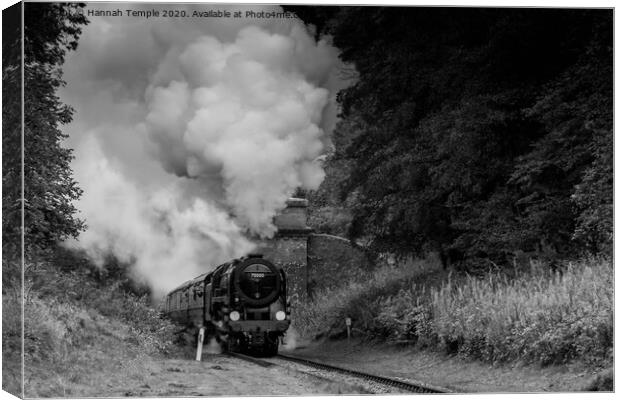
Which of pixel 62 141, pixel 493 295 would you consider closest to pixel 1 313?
pixel 62 141

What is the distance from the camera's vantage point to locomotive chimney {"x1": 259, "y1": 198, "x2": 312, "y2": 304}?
15047 millimetres

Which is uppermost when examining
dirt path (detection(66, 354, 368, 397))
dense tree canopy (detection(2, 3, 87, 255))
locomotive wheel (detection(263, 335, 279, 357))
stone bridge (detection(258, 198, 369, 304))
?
dense tree canopy (detection(2, 3, 87, 255))

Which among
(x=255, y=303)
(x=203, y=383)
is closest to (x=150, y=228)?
(x=203, y=383)

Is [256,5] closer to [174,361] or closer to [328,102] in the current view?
[328,102]

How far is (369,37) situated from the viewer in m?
13.7

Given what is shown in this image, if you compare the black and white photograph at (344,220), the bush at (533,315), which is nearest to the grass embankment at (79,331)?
the black and white photograph at (344,220)

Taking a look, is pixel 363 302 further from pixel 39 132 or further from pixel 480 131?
pixel 39 132

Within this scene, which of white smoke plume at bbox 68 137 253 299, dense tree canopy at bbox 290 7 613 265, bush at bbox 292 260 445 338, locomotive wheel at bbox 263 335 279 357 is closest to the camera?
white smoke plume at bbox 68 137 253 299

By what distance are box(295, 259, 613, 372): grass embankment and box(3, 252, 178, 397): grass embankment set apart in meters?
3.29

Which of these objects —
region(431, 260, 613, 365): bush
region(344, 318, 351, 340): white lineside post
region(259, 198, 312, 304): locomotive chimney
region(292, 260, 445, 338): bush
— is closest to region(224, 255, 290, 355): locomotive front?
region(259, 198, 312, 304): locomotive chimney

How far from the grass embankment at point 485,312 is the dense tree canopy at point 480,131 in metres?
0.60

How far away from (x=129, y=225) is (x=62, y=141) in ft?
5.52

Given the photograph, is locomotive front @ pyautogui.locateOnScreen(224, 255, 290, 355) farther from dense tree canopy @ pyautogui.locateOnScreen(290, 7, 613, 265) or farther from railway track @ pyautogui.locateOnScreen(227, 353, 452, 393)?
dense tree canopy @ pyautogui.locateOnScreen(290, 7, 613, 265)

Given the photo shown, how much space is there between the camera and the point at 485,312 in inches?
607
